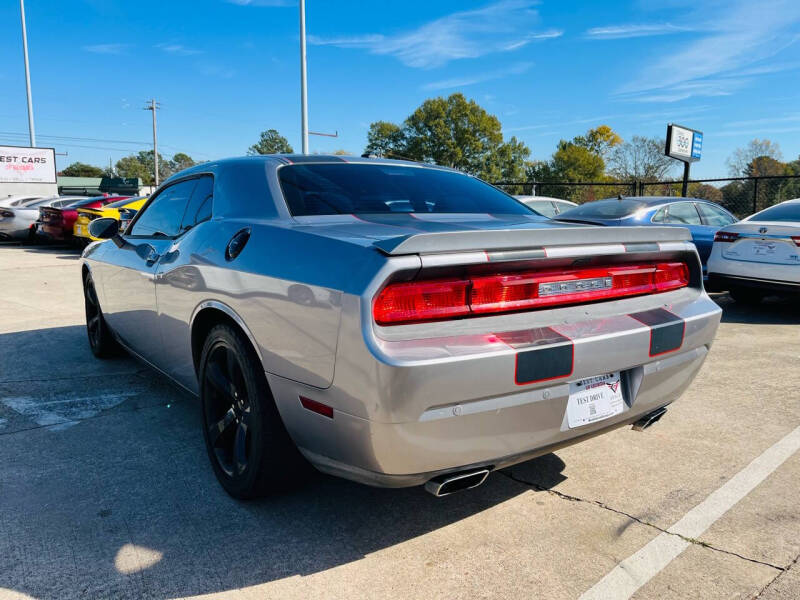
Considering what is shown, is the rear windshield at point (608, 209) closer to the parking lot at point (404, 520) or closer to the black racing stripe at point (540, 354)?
the parking lot at point (404, 520)

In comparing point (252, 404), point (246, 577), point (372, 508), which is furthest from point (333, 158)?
point (246, 577)

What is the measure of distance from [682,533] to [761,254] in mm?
5469

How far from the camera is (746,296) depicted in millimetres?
8016

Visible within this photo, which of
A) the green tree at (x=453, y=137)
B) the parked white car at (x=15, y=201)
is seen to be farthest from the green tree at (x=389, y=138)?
the parked white car at (x=15, y=201)

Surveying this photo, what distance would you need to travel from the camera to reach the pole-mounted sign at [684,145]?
56.0 ft

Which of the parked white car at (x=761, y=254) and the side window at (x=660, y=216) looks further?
the side window at (x=660, y=216)

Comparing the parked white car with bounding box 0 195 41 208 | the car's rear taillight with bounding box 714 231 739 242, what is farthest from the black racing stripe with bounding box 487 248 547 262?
the parked white car with bounding box 0 195 41 208

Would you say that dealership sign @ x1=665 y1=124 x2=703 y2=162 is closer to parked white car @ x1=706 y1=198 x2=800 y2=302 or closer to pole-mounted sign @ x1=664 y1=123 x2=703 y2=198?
pole-mounted sign @ x1=664 y1=123 x2=703 y2=198

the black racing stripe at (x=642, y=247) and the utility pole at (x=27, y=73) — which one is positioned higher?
the utility pole at (x=27, y=73)

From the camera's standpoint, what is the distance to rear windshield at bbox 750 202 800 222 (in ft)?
23.3

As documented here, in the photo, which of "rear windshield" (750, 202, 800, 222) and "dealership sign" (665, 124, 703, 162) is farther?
"dealership sign" (665, 124, 703, 162)

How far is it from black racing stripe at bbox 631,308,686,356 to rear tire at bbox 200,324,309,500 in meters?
1.46

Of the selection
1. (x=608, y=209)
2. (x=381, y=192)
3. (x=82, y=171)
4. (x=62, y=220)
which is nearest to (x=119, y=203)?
(x=62, y=220)

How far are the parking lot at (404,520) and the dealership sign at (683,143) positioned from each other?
48.6 ft
